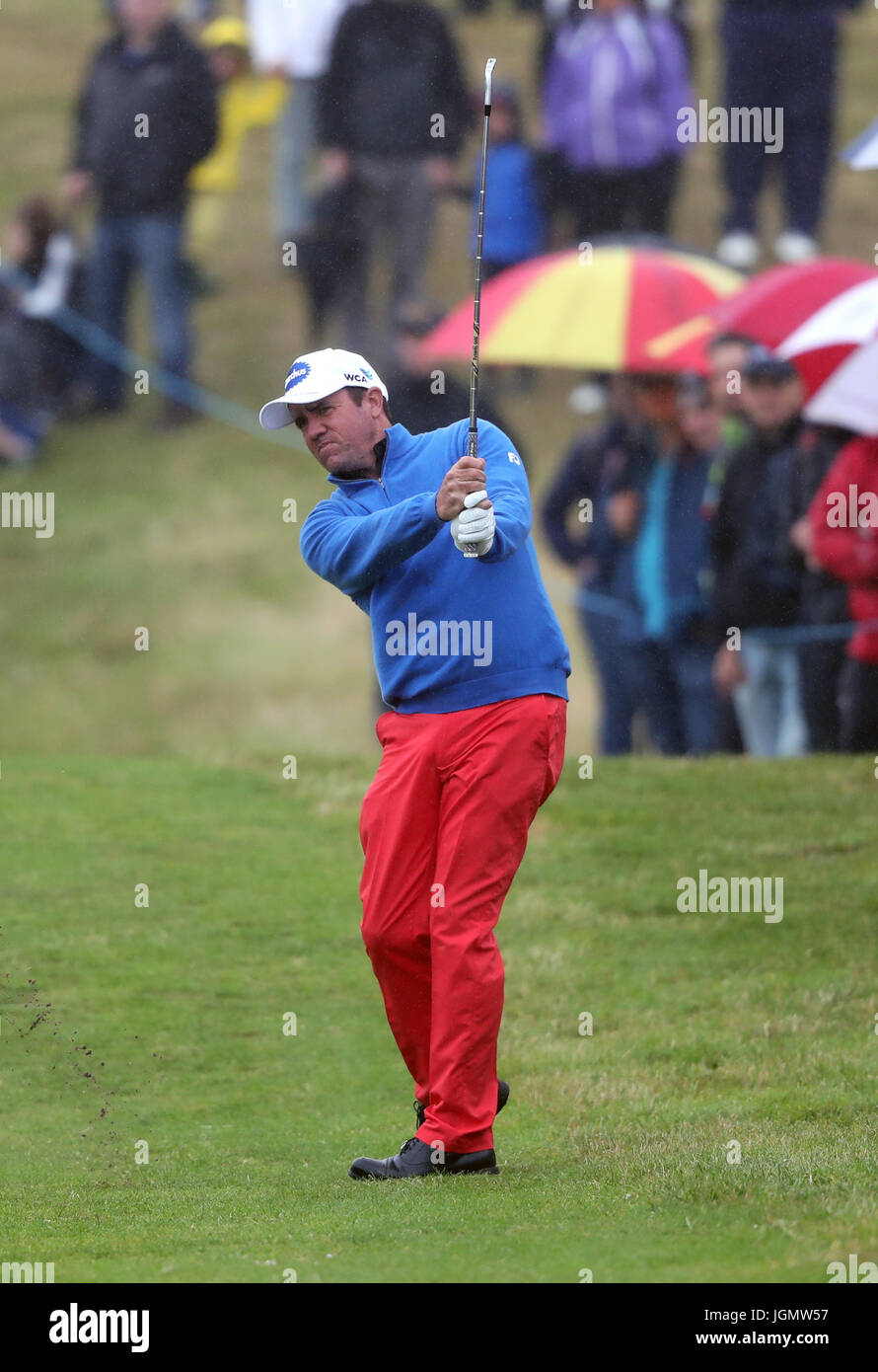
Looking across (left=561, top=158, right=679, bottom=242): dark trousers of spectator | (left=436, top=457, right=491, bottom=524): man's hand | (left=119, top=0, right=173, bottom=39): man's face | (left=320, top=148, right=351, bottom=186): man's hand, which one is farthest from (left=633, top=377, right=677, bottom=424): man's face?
(left=436, top=457, right=491, bottom=524): man's hand

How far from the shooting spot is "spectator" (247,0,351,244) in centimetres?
1608

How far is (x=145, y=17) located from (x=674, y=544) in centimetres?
597

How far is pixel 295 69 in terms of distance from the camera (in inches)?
648

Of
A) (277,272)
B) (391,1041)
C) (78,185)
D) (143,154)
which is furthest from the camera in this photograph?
(277,272)

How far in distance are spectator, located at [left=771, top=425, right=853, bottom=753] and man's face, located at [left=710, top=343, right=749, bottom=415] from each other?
525 mm

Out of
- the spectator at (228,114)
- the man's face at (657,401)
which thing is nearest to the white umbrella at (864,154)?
the man's face at (657,401)

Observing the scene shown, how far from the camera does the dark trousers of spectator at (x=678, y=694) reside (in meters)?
12.4

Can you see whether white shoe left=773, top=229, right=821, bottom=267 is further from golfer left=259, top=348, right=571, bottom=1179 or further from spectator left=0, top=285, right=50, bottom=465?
golfer left=259, top=348, right=571, bottom=1179

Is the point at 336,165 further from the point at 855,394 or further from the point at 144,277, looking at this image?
the point at 855,394

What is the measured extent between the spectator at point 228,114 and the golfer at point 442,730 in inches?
406

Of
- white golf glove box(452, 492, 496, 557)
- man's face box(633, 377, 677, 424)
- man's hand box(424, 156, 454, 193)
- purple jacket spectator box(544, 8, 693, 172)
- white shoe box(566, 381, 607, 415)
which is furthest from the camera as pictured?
man's hand box(424, 156, 454, 193)

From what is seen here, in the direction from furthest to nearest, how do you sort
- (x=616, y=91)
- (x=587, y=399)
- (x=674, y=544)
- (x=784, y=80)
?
(x=587, y=399)
(x=784, y=80)
(x=616, y=91)
(x=674, y=544)

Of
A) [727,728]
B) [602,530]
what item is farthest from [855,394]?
[727,728]

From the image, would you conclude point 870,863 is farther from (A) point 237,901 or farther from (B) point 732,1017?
(A) point 237,901
